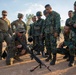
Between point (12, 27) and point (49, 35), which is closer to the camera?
point (49, 35)

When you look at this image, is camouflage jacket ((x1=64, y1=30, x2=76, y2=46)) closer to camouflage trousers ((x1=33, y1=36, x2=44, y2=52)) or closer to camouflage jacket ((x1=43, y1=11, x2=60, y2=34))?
camouflage jacket ((x1=43, y1=11, x2=60, y2=34))

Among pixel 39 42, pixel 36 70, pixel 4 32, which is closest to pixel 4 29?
pixel 4 32

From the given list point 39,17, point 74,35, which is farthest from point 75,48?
point 39,17

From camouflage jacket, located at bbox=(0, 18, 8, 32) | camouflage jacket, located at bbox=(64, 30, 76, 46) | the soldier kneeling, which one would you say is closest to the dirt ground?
the soldier kneeling

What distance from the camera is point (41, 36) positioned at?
7.94 metres

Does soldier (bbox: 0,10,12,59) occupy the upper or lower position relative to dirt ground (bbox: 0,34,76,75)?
upper

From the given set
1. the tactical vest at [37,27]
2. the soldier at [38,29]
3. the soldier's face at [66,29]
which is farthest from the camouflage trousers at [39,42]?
the soldier's face at [66,29]

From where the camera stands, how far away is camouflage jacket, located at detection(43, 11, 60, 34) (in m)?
6.67

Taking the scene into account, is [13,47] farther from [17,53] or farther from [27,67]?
[27,67]

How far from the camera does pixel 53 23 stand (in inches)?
272

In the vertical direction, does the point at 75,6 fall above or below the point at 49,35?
above

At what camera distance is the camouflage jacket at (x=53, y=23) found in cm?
667

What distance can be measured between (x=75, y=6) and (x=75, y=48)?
138 centimetres

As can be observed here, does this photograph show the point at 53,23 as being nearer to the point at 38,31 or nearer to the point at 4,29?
the point at 38,31
